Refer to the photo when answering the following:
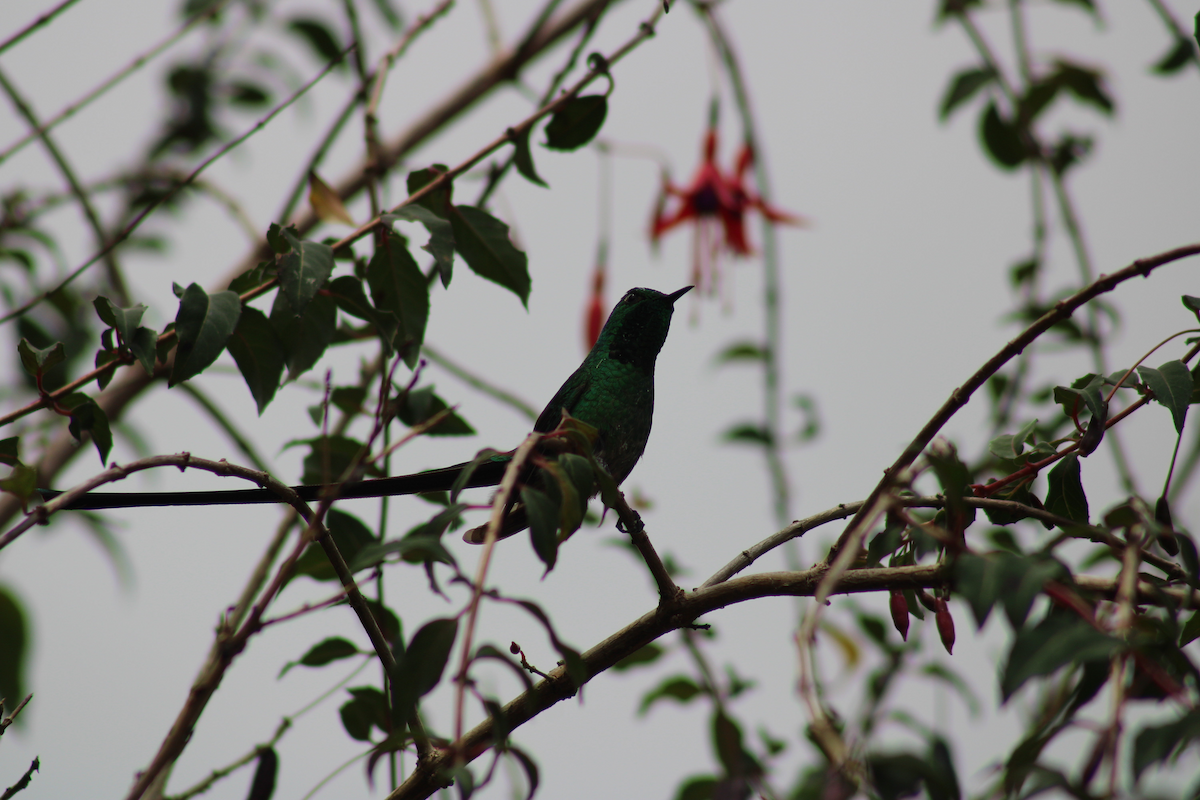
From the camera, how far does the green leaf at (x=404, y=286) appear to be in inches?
67.5

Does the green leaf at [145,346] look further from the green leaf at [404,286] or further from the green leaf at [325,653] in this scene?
the green leaf at [325,653]

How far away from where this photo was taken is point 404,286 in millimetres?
1728

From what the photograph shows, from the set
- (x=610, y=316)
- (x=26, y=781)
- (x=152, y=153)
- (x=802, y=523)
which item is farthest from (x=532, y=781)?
(x=152, y=153)

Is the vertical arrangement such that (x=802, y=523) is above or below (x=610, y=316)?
below

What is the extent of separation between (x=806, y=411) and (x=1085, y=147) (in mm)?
1857

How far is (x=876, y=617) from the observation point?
98.3 inches

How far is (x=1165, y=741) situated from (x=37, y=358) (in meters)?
1.57

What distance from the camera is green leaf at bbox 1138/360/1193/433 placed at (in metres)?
1.27

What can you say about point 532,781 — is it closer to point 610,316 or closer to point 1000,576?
point 1000,576

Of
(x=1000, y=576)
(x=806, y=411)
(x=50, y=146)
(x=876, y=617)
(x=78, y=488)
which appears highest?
(x=50, y=146)

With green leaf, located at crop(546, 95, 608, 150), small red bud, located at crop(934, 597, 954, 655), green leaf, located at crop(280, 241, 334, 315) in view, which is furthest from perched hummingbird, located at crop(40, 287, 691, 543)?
small red bud, located at crop(934, 597, 954, 655)

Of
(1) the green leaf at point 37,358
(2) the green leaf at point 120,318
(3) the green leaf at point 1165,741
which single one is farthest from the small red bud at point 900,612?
(1) the green leaf at point 37,358

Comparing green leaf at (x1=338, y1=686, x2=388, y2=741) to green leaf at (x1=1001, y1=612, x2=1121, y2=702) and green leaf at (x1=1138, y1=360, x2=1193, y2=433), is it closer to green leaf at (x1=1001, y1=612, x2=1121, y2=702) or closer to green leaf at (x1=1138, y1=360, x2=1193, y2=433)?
green leaf at (x1=1001, y1=612, x2=1121, y2=702)

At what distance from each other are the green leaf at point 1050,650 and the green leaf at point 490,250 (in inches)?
46.7
